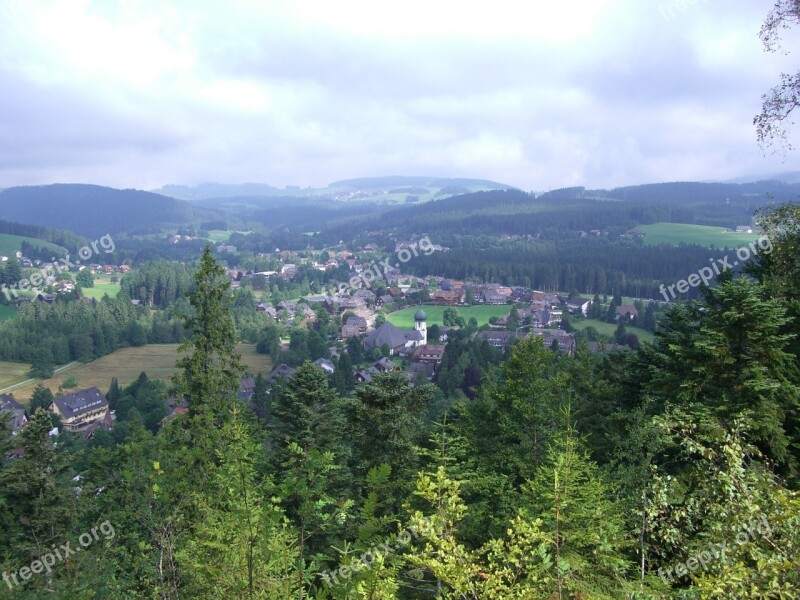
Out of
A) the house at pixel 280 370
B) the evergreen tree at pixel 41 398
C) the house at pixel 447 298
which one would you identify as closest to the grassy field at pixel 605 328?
the house at pixel 447 298

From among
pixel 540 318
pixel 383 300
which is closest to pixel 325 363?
pixel 540 318

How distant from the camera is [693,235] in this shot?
5477 inches

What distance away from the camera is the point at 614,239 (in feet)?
485

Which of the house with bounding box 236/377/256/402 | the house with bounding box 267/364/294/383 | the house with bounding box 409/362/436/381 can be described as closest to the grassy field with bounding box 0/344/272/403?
the house with bounding box 267/364/294/383

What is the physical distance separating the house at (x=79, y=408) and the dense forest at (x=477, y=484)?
30875 mm

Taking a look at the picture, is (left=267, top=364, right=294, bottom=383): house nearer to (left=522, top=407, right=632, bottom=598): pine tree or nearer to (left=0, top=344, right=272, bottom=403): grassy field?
(left=0, top=344, right=272, bottom=403): grassy field

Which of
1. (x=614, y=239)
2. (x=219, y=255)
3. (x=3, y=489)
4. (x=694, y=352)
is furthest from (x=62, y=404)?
(x=614, y=239)

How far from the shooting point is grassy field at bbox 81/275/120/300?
97569mm

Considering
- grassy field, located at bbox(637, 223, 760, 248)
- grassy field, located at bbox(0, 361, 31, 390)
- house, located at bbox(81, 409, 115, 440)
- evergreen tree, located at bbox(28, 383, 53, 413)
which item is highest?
grassy field, located at bbox(637, 223, 760, 248)

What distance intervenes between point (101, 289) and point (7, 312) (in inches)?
945

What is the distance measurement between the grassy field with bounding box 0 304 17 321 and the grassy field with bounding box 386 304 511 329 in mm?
52253

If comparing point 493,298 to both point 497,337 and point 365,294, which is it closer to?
point 365,294

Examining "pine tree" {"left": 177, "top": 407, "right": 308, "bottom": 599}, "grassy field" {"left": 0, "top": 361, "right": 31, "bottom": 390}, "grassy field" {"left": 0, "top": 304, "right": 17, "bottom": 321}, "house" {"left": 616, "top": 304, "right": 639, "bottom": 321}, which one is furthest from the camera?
"grassy field" {"left": 0, "top": 304, "right": 17, "bottom": 321}

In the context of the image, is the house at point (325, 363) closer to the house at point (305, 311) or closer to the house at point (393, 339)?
the house at point (393, 339)
